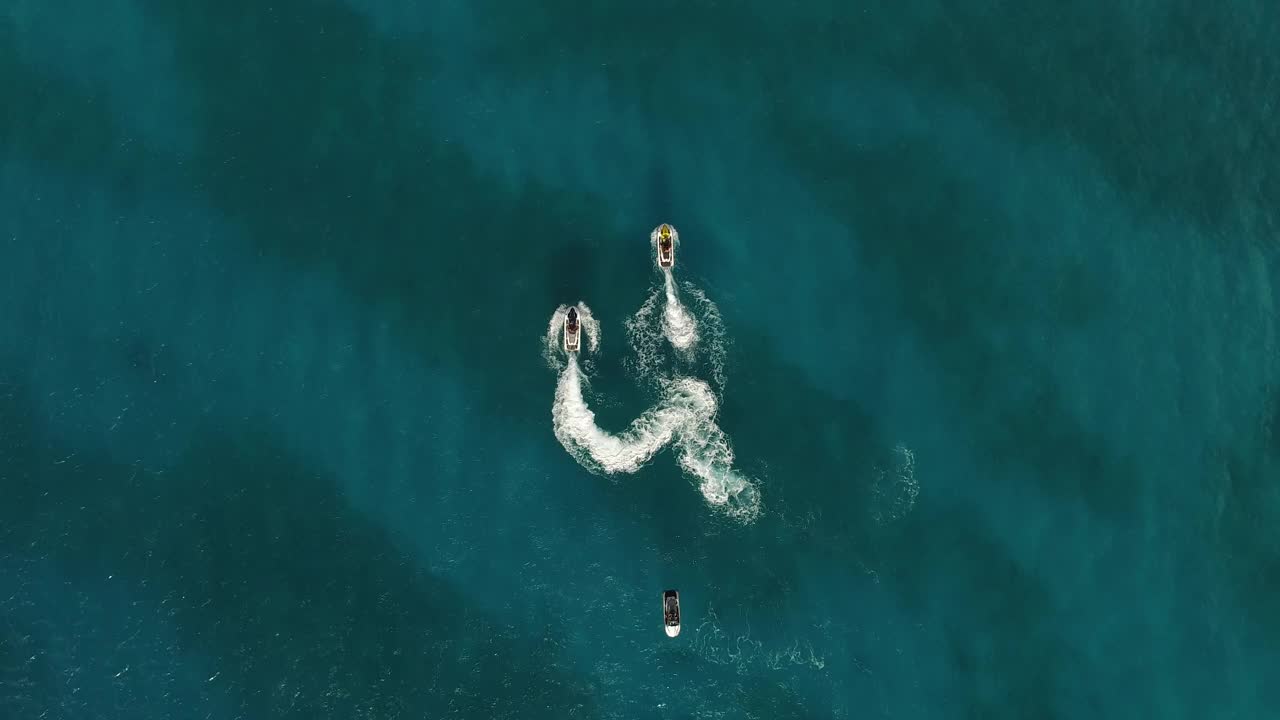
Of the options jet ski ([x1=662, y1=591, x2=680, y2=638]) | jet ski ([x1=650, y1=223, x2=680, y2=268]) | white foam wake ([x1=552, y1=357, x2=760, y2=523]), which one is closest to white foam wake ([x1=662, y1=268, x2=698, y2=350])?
jet ski ([x1=650, y1=223, x2=680, y2=268])

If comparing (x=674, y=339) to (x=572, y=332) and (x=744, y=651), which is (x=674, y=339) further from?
(x=744, y=651)

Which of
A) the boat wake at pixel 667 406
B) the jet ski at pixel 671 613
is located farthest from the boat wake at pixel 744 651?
the boat wake at pixel 667 406

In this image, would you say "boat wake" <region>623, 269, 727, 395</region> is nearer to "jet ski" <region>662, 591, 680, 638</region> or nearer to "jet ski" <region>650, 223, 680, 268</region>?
"jet ski" <region>650, 223, 680, 268</region>

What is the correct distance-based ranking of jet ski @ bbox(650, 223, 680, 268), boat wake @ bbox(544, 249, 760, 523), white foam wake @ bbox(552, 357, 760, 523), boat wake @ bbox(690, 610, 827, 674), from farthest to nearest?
jet ski @ bbox(650, 223, 680, 268)
boat wake @ bbox(544, 249, 760, 523)
white foam wake @ bbox(552, 357, 760, 523)
boat wake @ bbox(690, 610, 827, 674)

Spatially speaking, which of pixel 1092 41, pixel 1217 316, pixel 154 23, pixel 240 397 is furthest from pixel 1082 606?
pixel 154 23

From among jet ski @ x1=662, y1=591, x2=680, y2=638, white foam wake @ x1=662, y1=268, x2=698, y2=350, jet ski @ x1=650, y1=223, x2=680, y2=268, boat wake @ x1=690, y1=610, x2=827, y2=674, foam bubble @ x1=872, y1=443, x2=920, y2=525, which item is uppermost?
jet ski @ x1=650, y1=223, x2=680, y2=268

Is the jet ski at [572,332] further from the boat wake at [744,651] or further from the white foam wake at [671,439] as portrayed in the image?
the boat wake at [744,651]
